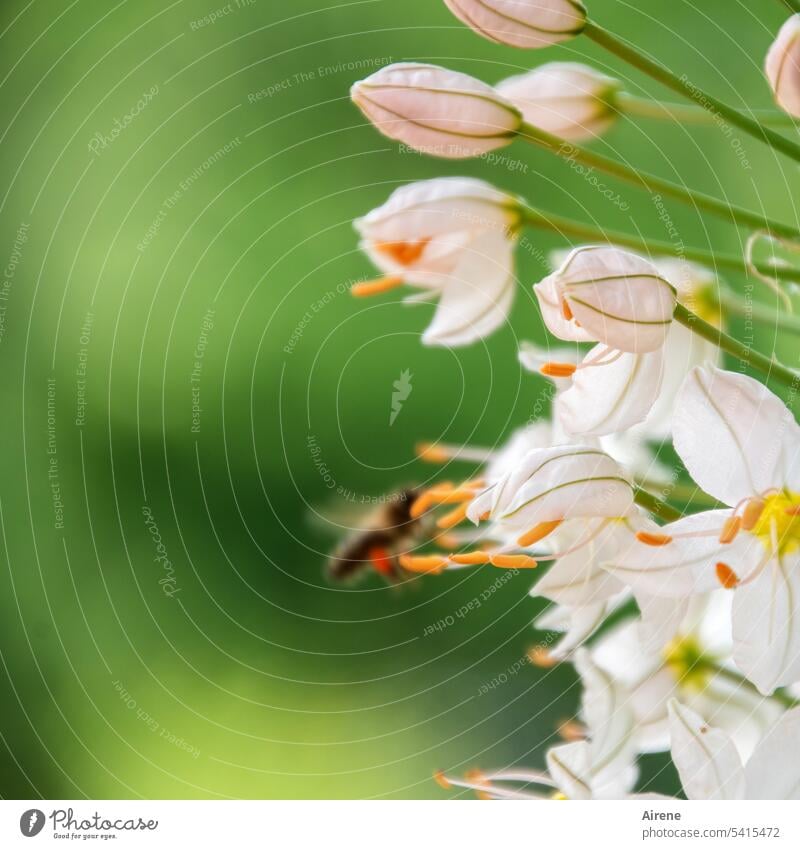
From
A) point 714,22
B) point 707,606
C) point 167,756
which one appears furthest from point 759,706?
point 714,22

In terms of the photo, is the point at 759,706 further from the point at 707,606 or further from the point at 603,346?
the point at 603,346

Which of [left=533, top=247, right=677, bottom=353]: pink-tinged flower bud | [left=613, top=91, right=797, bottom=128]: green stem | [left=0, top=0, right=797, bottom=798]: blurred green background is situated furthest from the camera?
[left=0, top=0, right=797, bottom=798]: blurred green background

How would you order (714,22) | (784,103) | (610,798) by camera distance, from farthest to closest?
(714,22), (610,798), (784,103)
